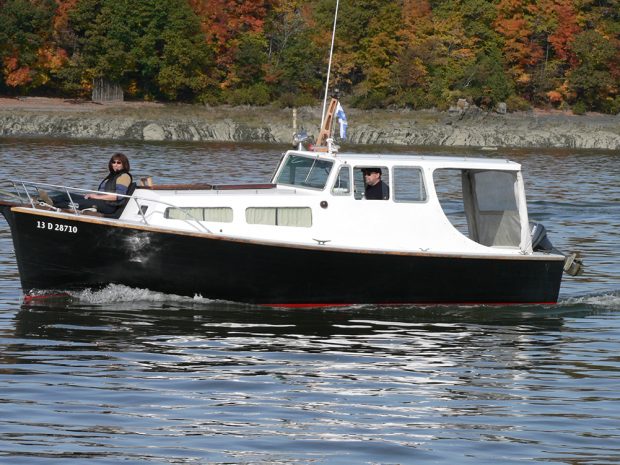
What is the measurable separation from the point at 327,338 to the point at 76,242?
4.22 m

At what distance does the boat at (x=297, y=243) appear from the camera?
20406 mm

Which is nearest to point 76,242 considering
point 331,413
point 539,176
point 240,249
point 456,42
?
point 240,249

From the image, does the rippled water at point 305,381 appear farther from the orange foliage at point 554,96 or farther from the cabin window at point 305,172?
the orange foliage at point 554,96

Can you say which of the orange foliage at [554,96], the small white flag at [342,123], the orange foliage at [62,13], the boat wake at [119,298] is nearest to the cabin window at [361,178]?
the small white flag at [342,123]

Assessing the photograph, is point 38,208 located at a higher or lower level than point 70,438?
higher

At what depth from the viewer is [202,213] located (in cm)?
2080

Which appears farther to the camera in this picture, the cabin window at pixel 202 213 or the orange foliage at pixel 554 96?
the orange foliage at pixel 554 96

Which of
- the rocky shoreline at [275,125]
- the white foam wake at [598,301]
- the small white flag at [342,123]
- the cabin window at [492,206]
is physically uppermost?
the small white flag at [342,123]

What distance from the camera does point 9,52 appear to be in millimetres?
96125

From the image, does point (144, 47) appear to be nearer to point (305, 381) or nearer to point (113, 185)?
point (113, 185)

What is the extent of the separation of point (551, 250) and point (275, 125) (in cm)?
6913

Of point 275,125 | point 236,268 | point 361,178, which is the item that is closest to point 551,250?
point 361,178

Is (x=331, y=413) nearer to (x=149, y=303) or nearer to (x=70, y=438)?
(x=70, y=438)

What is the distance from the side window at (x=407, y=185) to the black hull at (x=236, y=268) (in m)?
1.00
